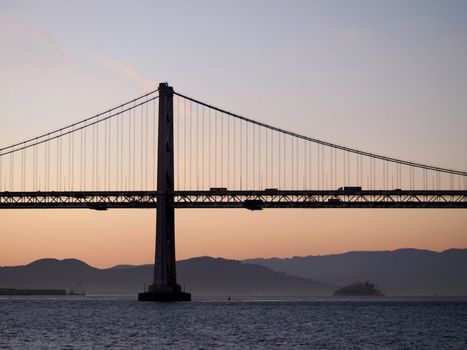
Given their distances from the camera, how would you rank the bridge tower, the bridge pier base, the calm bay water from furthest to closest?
the bridge pier base, the bridge tower, the calm bay water

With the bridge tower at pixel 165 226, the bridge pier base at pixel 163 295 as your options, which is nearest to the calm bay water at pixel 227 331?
the bridge tower at pixel 165 226

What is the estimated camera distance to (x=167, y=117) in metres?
115

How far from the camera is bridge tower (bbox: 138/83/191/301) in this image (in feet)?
359

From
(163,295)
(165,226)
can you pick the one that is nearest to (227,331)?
(165,226)

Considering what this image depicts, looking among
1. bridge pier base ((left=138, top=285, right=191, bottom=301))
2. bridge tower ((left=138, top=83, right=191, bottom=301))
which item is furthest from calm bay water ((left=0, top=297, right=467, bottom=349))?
bridge pier base ((left=138, top=285, right=191, bottom=301))

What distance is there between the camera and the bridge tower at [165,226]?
109 metres

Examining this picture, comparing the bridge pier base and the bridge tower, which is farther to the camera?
the bridge pier base

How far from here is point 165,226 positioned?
110m

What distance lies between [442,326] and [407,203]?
99.8 ft

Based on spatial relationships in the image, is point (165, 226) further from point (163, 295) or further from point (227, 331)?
point (227, 331)

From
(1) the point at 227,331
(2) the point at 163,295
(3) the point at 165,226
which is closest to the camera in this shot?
(1) the point at 227,331

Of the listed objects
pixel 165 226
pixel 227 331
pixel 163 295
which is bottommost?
pixel 227 331

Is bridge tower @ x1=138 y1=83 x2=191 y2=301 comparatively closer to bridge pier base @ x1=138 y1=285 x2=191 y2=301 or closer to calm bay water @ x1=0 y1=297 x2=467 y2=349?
bridge pier base @ x1=138 y1=285 x2=191 y2=301

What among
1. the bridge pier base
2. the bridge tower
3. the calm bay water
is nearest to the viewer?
the calm bay water
